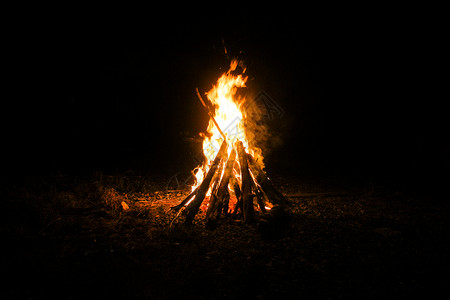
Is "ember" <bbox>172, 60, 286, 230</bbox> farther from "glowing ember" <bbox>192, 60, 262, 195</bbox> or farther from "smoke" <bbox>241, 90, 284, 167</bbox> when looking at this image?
"smoke" <bbox>241, 90, 284, 167</bbox>

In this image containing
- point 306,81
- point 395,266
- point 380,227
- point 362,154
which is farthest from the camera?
point 306,81

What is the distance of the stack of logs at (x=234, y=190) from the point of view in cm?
516

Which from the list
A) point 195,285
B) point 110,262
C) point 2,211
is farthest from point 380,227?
point 2,211

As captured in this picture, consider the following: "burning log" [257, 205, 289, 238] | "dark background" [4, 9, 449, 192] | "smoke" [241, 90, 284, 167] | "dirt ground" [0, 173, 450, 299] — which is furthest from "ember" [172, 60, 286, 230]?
"smoke" [241, 90, 284, 167]

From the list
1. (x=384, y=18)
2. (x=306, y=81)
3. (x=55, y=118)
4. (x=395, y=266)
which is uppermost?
(x=384, y=18)

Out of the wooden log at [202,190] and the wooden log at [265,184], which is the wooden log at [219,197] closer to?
the wooden log at [202,190]

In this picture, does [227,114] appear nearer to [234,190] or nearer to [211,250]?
[234,190]

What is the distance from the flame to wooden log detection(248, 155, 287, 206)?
40cm

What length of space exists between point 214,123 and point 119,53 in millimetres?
7160

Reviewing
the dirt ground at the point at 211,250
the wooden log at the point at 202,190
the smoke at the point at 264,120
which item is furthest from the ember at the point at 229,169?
the smoke at the point at 264,120

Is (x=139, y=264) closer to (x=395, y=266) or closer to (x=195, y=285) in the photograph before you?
(x=195, y=285)

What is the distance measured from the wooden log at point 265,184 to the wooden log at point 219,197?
0.40 m

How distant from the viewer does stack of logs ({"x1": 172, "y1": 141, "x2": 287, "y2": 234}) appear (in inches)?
203

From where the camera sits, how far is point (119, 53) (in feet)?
37.9
